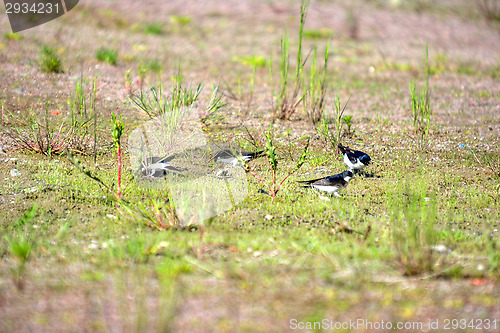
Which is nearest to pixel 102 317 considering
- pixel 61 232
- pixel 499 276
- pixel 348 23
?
pixel 61 232

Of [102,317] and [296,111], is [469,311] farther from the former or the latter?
[296,111]

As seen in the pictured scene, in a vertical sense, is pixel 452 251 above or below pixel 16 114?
below

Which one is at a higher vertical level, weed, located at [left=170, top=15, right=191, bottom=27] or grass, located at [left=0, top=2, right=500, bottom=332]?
weed, located at [left=170, top=15, right=191, bottom=27]

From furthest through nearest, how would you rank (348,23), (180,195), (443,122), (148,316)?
(348,23), (443,122), (180,195), (148,316)

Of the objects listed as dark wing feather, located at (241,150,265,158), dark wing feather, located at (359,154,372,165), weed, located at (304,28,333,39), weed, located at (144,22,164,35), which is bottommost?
dark wing feather, located at (241,150,265,158)

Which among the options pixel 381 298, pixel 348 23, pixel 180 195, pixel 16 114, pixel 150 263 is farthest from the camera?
pixel 348 23

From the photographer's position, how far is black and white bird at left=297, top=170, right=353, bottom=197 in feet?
12.4

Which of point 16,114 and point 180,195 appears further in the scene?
point 16,114

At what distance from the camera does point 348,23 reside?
9555 millimetres

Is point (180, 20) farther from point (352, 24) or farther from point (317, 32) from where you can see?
point (352, 24)

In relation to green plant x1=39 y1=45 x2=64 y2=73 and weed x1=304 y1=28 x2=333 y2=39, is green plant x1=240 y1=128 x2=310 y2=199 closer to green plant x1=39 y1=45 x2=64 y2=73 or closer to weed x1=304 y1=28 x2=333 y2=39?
green plant x1=39 y1=45 x2=64 y2=73

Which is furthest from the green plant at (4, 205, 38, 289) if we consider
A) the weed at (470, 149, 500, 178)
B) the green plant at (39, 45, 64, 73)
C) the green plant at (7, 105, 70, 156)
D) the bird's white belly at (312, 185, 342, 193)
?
the weed at (470, 149, 500, 178)

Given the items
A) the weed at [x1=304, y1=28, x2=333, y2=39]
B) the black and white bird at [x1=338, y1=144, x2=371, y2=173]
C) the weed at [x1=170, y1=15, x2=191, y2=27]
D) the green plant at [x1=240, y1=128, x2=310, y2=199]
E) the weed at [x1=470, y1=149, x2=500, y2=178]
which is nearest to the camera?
the green plant at [x1=240, y1=128, x2=310, y2=199]

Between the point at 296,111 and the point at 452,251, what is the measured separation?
2.97 metres
